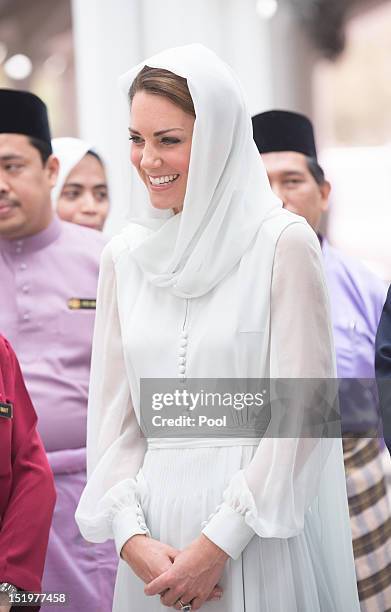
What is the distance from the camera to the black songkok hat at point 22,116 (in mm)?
3270

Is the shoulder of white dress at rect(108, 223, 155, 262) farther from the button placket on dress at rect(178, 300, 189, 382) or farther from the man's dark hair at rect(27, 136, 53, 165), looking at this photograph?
the man's dark hair at rect(27, 136, 53, 165)

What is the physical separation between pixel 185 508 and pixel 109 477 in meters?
0.20

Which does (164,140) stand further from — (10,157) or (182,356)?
(10,157)

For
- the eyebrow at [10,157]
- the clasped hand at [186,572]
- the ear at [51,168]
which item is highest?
the eyebrow at [10,157]

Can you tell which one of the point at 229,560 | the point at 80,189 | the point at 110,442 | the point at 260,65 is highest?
the point at 260,65

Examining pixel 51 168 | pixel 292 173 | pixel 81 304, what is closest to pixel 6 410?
pixel 81 304

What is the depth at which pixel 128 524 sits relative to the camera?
2059mm

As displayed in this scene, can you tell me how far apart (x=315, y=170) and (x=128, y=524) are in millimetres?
1673

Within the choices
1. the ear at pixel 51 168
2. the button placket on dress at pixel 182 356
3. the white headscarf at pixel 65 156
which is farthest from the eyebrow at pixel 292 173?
the button placket on dress at pixel 182 356

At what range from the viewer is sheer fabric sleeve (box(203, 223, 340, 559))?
1957 mm

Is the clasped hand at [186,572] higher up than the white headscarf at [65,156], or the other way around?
the white headscarf at [65,156]

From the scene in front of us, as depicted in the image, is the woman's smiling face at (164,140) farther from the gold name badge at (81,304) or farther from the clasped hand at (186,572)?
the gold name badge at (81,304)

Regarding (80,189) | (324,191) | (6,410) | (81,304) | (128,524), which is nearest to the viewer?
(128,524)

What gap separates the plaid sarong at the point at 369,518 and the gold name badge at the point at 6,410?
112 centimetres
